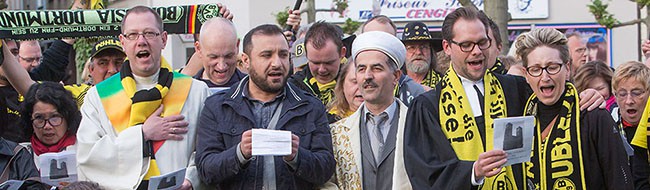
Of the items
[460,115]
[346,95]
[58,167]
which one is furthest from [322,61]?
[58,167]

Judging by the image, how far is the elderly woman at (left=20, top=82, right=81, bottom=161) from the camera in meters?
6.89

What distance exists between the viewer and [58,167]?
6.08 metres

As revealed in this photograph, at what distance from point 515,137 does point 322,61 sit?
96.3 inches

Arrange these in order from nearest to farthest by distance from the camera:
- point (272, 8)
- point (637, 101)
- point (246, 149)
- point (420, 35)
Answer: point (246, 149)
point (637, 101)
point (420, 35)
point (272, 8)

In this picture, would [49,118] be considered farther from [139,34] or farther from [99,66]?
[139,34]

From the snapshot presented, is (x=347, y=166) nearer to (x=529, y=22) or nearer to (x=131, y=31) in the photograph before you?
(x=131, y=31)

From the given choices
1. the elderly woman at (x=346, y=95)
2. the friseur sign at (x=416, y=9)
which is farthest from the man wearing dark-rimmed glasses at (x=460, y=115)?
the friseur sign at (x=416, y=9)

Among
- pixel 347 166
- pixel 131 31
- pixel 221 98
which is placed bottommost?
pixel 347 166

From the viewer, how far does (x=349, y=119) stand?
626 cm

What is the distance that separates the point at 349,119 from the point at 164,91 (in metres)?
1.08

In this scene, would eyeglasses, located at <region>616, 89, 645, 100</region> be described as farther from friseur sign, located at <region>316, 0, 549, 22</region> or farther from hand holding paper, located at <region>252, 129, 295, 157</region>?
friseur sign, located at <region>316, 0, 549, 22</region>

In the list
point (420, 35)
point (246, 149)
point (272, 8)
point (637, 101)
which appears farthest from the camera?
point (272, 8)

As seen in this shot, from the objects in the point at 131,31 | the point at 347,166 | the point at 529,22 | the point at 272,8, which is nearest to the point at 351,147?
the point at 347,166

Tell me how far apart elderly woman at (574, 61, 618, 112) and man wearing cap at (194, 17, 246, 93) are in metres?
2.76
